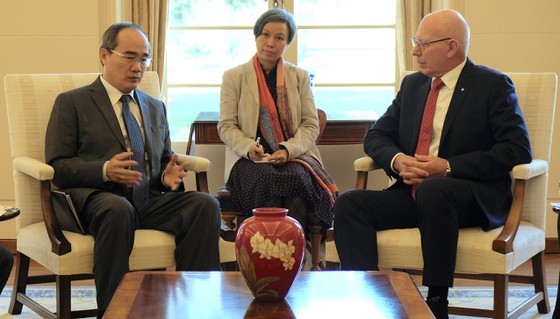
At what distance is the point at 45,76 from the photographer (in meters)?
3.95

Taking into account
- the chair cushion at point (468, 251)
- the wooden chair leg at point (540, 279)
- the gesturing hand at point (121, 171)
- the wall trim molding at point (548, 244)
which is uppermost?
the gesturing hand at point (121, 171)

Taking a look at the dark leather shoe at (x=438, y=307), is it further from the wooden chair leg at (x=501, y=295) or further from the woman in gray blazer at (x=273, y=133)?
the woman in gray blazer at (x=273, y=133)

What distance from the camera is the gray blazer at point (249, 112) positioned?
437cm

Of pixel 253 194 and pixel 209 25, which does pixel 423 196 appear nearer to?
pixel 253 194

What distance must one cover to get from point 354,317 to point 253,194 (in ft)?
6.08

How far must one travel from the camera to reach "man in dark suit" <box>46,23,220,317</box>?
3.43 m

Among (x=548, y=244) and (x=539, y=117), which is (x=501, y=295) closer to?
(x=539, y=117)

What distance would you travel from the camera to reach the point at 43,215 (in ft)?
11.6

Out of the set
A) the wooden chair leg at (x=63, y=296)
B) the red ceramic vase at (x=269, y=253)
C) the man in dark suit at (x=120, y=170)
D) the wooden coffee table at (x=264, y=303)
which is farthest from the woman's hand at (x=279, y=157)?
the red ceramic vase at (x=269, y=253)

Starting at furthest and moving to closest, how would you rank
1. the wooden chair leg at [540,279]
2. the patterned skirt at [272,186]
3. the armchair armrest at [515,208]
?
the patterned skirt at [272,186]
the wooden chair leg at [540,279]
the armchair armrest at [515,208]

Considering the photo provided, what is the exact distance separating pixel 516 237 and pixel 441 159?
45cm

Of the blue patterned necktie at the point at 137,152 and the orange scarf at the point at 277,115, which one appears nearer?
the blue patterned necktie at the point at 137,152

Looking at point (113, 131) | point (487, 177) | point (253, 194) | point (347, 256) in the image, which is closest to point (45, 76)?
point (113, 131)

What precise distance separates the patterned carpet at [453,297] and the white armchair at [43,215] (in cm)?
18
